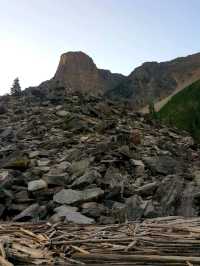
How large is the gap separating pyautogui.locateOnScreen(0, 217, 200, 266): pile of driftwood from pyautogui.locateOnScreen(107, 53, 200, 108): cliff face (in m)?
101

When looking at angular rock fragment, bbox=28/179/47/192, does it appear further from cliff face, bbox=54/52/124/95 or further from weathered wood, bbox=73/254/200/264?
cliff face, bbox=54/52/124/95

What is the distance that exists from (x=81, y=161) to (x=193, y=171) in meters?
4.66

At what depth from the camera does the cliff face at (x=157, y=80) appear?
395ft

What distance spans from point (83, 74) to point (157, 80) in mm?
23434

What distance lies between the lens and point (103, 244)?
628cm

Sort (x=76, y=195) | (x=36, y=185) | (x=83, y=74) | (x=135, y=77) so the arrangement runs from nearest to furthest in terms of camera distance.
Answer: (x=76, y=195) < (x=36, y=185) < (x=135, y=77) < (x=83, y=74)

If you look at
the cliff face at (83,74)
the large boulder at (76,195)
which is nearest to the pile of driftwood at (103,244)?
the large boulder at (76,195)

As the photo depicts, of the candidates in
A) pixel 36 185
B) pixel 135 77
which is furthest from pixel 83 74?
pixel 36 185

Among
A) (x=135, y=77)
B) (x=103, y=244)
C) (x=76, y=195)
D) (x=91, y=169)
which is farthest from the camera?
(x=135, y=77)

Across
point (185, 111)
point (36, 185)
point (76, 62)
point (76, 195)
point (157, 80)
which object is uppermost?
point (76, 62)

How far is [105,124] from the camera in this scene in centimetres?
2211

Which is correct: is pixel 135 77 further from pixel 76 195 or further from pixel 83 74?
pixel 76 195

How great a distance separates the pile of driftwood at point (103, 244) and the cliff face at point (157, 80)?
10105cm

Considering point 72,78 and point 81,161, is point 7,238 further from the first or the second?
point 72,78
